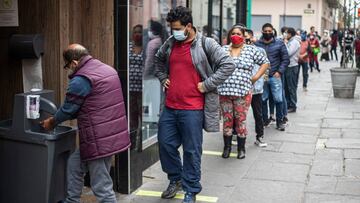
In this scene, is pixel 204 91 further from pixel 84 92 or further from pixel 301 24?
pixel 301 24

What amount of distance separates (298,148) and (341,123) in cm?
272

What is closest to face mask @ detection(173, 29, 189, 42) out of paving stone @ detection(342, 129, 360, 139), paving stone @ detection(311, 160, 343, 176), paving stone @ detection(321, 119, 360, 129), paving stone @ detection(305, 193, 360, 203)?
paving stone @ detection(305, 193, 360, 203)

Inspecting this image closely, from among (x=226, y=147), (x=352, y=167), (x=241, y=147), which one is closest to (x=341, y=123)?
(x=352, y=167)

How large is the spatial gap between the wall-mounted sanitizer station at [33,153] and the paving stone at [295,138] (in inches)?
200

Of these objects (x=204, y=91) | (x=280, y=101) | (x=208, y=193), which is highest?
(x=204, y=91)

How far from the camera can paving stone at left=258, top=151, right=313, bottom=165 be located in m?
7.33

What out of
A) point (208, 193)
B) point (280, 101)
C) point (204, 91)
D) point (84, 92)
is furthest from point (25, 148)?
point (280, 101)

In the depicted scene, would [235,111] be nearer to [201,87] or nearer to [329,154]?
[329,154]

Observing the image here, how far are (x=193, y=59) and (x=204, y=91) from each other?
1.05ft

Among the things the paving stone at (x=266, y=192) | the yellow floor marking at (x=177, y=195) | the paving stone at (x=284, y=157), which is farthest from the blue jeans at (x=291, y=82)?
the yellow floor marking at (x=177, y=195)

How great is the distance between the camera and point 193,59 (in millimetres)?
5203

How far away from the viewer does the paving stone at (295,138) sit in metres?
8.77

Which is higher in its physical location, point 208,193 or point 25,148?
point 25,148

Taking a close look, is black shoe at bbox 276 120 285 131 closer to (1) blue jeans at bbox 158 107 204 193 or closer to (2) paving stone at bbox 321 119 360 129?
(2) paving stone at bbox 321 119 360 129
